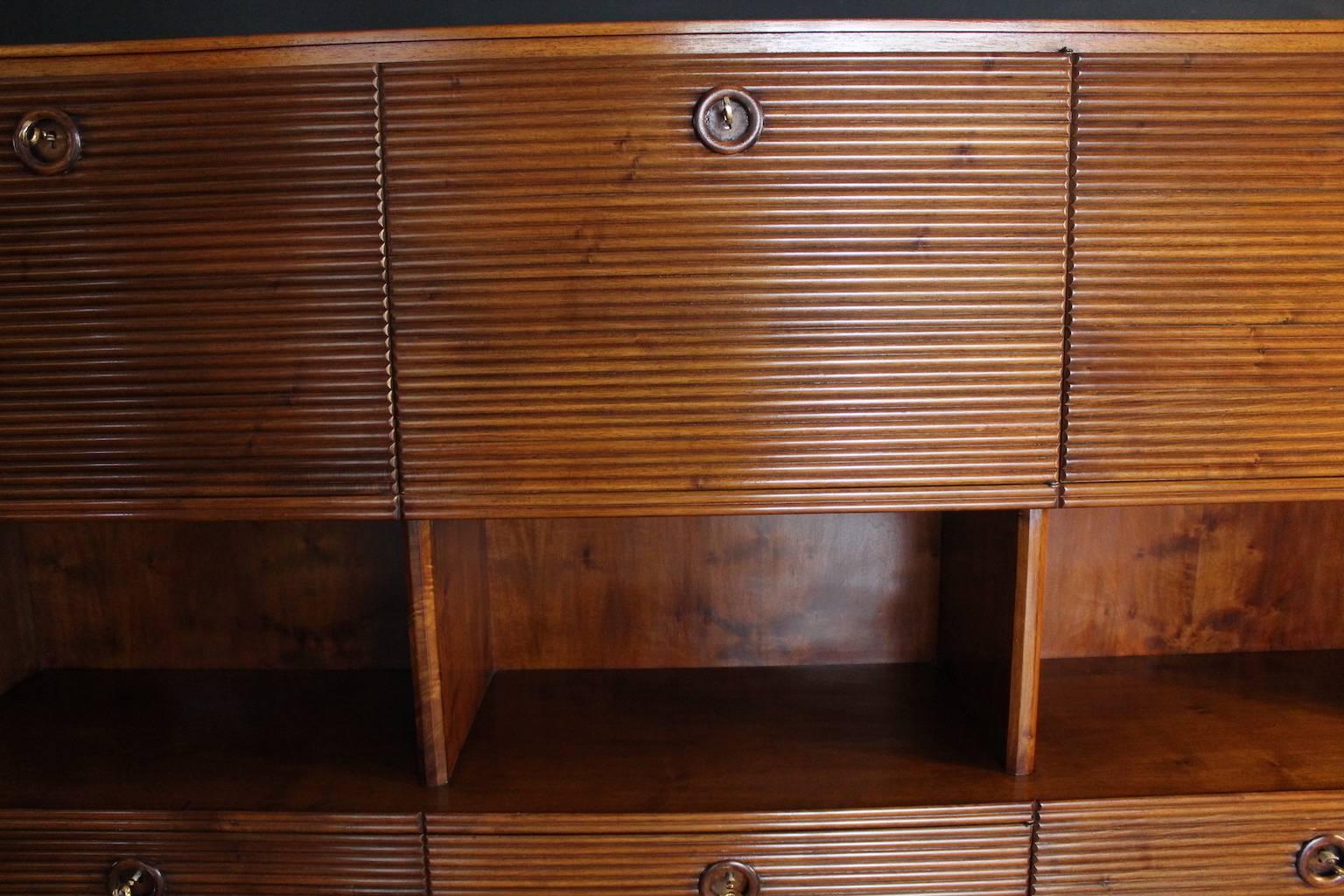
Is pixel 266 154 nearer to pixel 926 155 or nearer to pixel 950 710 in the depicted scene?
pixel 926 155

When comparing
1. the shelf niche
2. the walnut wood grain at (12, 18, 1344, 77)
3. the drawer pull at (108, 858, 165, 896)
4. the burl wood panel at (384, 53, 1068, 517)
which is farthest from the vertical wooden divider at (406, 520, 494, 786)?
the walnut wood grain at (12, 18, 1344, 77)

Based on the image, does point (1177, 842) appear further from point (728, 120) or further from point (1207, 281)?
point (728, 120)

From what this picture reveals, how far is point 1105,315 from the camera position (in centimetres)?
113

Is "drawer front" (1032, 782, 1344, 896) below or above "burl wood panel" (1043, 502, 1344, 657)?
below

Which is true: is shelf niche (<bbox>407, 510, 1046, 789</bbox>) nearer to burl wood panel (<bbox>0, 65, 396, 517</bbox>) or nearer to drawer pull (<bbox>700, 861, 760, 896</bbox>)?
drawer pull (<bbox>700, 861, 760, 896</bbox>)

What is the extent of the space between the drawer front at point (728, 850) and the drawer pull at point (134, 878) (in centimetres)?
36

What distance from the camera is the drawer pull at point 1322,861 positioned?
1210mm

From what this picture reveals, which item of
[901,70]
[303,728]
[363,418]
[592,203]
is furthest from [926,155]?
[303,728]

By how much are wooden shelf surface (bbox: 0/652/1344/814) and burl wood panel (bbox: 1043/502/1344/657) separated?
0.05 metres

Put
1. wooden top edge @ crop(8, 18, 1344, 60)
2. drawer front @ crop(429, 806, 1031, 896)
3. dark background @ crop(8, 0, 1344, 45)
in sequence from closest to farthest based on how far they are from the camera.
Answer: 1. wooden top edge @ crop(8, 18, 1344, 60)
2. drawer front @ crop(429, 806, 1031, 896)
3. dark background @ crop(8, 0, 1344, 45)

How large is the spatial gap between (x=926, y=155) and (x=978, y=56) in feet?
0.41

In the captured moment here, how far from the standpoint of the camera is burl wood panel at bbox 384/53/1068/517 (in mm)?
1087

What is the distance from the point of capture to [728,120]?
1.08 m

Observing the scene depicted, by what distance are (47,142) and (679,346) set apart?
804 mm
